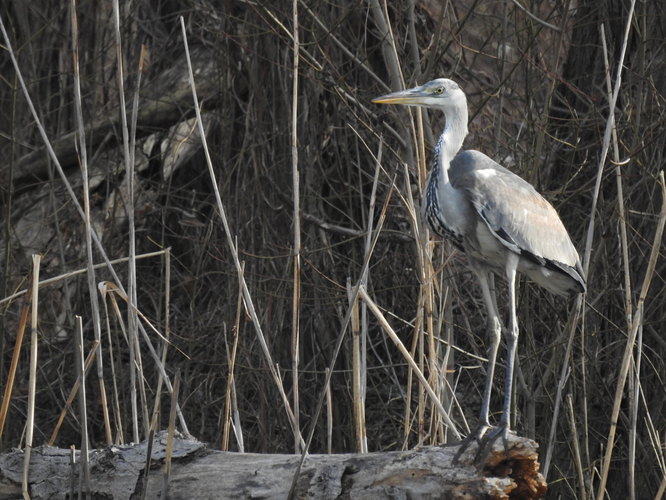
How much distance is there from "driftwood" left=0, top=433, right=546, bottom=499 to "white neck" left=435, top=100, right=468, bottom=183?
105cm

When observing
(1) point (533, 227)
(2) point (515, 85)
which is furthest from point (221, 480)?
(2) point (515, 85)

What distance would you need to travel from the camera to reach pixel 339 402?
4.99 metres

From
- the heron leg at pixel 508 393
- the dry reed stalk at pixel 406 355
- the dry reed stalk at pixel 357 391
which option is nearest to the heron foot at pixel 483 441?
the heron leg at pixel 508 393

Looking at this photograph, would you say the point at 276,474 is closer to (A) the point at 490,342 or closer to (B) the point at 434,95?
(A) the point at 490,342

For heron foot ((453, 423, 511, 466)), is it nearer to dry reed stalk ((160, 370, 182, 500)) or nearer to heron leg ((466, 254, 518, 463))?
heron leg ((466, 254, 518, 463))

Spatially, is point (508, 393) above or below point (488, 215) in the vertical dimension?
below

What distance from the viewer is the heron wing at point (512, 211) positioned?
3.14 metres

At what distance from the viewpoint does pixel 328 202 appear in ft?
15.9

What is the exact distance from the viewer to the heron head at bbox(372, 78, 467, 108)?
125 inches

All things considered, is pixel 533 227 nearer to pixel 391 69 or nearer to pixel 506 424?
pixel 506 424

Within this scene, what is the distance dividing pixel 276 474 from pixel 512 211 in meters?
1.17

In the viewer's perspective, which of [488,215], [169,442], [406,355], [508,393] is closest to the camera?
[169,442]

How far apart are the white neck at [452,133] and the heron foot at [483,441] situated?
0.88 m

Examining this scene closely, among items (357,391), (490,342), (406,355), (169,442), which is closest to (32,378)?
(169,442)
